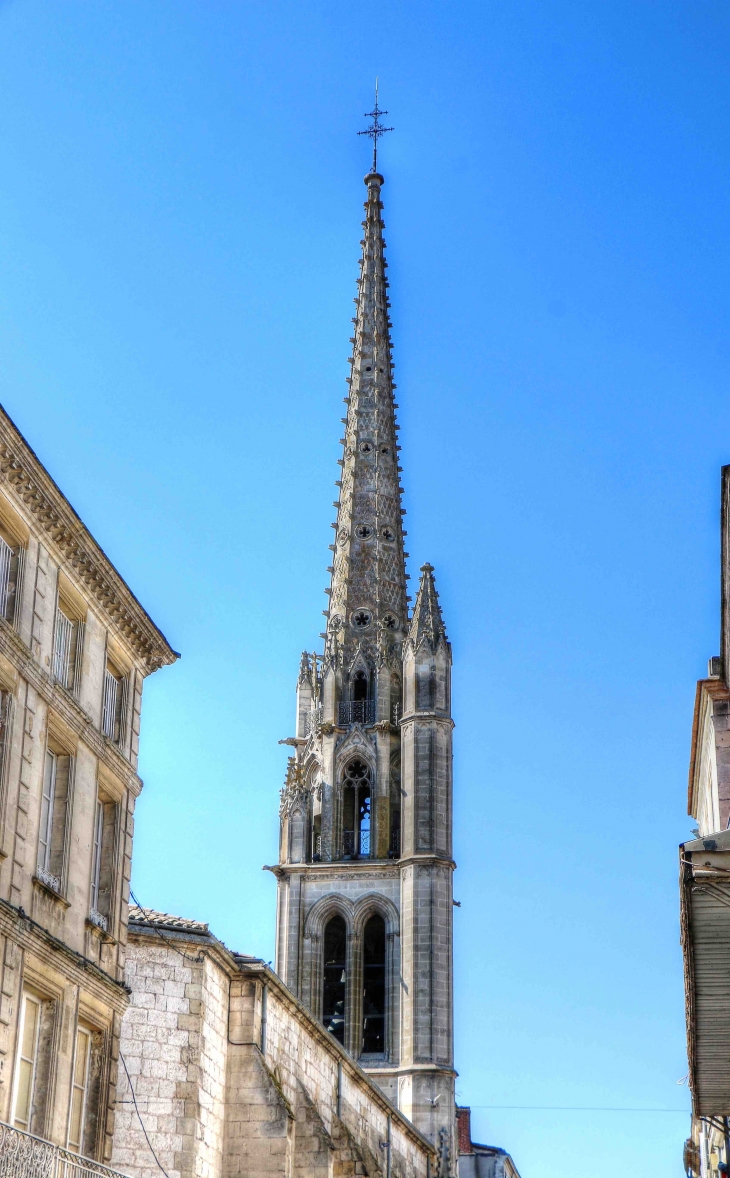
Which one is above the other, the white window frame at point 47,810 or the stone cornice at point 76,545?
the stone cornice at point 76,545

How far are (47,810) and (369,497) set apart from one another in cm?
5045

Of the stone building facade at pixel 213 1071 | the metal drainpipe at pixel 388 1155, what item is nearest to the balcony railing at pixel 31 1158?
the stone building facade at pixel 213 1071

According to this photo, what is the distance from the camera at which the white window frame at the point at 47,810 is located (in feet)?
68.2

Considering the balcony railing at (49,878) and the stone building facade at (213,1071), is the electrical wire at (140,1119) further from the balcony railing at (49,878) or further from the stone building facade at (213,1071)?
the balcony railing at (49,878)

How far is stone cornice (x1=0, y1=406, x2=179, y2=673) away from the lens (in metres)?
20.2

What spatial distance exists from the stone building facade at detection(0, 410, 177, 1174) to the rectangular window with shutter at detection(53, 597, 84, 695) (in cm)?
2

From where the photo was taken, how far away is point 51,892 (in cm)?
2045

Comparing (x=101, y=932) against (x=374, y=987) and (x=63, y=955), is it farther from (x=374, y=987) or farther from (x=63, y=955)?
(x=374, y=987)

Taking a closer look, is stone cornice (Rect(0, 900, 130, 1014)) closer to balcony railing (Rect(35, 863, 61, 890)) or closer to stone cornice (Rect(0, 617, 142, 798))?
Result: balcony railing (Rect(35, 863, 61, 890))

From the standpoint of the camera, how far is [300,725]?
6606 centimetres

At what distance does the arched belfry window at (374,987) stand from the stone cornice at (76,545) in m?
35.9

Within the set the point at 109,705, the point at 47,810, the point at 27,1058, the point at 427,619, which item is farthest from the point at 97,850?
the point at 427,619


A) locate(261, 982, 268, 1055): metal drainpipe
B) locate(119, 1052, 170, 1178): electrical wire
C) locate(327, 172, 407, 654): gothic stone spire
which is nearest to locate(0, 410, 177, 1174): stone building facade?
locate(119, 1052, 170, 1178): electrical wire

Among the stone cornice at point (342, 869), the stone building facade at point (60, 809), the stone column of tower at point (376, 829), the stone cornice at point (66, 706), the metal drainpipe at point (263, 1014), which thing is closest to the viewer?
the stone building facade at point (60, 809)
